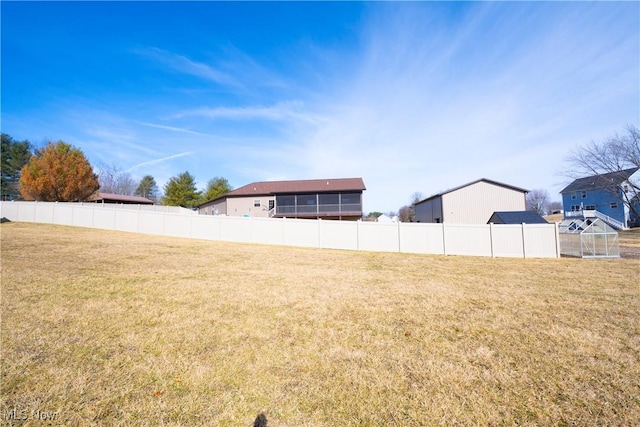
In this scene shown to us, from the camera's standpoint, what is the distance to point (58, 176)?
89.5ft

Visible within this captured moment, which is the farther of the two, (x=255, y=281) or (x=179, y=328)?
(x=255, y=281)

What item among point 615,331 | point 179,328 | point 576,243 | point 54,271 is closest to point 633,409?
point 615,331

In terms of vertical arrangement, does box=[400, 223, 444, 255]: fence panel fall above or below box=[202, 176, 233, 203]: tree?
below

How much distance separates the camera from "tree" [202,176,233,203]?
1773 inches

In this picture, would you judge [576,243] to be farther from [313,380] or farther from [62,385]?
[62,385]

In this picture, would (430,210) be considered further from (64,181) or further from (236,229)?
(64,181)

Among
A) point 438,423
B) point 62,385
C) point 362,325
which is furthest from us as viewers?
point 362,325

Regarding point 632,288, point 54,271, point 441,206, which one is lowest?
point 632,288

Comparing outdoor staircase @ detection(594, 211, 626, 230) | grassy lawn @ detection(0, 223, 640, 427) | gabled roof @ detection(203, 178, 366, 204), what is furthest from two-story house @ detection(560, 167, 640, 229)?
grassy lawn @ detection(0, 223, 640, 427)

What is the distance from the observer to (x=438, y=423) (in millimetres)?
2363

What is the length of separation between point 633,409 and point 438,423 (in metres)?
1.94

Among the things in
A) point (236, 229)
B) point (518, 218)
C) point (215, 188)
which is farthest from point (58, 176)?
point (518, 218)

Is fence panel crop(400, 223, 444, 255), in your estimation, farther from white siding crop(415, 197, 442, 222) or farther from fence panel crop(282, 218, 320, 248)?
white siding crop(415, 197, 442, 222)

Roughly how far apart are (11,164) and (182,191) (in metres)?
23.2
